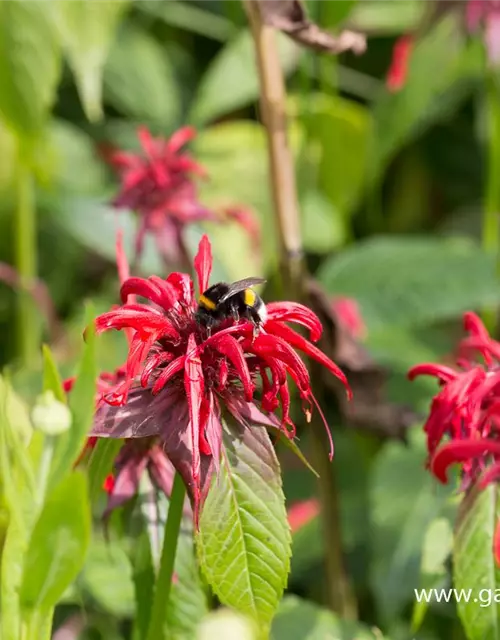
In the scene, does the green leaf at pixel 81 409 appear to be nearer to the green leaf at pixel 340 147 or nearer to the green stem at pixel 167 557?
the green stem at pixel 167 557

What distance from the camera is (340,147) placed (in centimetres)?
123

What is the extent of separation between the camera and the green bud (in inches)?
13.9

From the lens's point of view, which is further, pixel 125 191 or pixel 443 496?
pixel 125 191

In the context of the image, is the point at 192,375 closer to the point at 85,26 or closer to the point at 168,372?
the point at 168,372

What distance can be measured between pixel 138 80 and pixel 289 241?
0.76m

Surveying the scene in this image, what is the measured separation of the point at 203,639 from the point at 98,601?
53 centimetres

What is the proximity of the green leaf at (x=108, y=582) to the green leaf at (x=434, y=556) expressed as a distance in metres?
0.25

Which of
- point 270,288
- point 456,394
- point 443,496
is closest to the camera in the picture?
point 456,394

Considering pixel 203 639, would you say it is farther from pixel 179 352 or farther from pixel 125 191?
pixel 125 191

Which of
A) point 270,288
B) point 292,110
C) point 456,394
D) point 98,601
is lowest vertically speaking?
point 98,601

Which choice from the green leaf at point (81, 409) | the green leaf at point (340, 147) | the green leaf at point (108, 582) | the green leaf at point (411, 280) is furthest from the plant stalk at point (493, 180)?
the green leaf at point (81, 409)

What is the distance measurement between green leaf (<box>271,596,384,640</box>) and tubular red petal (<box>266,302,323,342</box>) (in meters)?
0.23

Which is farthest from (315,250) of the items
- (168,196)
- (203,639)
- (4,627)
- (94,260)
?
(203,639)

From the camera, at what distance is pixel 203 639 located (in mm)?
264
